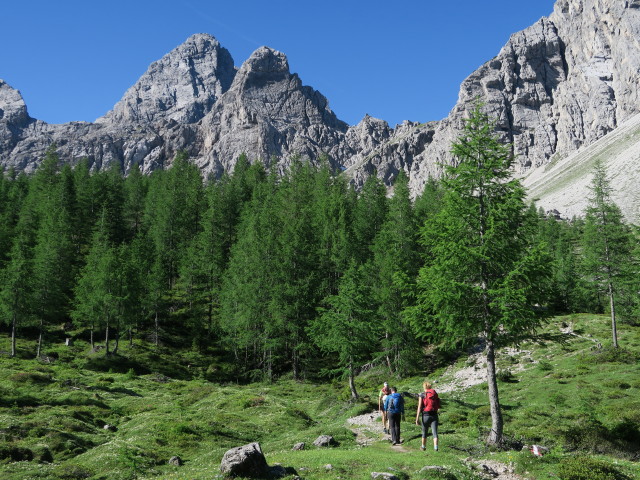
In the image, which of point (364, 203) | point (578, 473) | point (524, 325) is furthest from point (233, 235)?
point (578, 473)

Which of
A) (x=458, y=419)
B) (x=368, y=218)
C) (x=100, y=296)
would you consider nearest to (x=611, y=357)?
(x=458, y=419)

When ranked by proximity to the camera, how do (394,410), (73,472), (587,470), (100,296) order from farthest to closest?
(100,296) < (394,410) < (73,472) < (587,470)

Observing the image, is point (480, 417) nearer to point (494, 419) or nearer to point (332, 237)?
point (494, 419)

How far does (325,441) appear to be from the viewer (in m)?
18.8

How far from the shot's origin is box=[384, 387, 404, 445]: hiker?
16.9 meters

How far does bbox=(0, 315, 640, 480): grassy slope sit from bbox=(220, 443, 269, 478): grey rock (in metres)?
0.94

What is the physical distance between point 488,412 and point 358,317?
14.5 m

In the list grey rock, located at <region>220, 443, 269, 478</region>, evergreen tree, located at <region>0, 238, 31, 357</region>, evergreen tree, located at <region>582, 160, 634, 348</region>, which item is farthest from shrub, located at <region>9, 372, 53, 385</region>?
evergreen tree, located at <region>582, 160, 634, 348</region>

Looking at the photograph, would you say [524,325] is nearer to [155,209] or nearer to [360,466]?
[360,466]

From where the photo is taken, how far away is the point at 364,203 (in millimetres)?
65312

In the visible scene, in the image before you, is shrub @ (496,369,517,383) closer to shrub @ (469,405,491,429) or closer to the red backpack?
shrub @ (469,405,491,429)

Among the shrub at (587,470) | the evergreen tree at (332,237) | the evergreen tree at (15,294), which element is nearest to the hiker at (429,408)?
the shrub at (587,470)

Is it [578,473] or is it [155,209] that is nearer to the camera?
[578,473]

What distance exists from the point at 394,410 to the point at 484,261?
7.74 m
